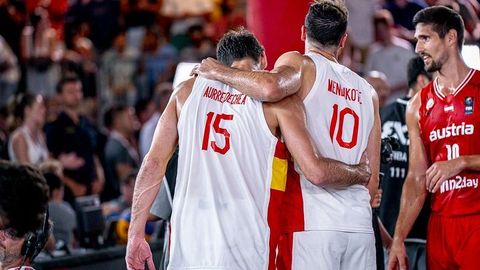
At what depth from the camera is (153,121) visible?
13461 millimetres

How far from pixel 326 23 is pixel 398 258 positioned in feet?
5.72

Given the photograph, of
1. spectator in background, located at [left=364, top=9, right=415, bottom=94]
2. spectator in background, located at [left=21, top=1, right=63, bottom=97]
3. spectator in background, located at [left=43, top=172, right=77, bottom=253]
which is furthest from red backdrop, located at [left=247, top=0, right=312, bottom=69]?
spectator in background, located at [left=21, top=1, right=63, bottom=97]

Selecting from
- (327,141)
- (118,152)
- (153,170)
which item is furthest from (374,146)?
(118,152)

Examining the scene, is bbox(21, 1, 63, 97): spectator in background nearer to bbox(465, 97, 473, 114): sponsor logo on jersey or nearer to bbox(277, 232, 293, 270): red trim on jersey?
bbox(465, 97, 473, 114): sponsor logo on jersey

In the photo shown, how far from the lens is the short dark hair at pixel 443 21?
697cm

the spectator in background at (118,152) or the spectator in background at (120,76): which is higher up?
the spectator in background at (120,76)

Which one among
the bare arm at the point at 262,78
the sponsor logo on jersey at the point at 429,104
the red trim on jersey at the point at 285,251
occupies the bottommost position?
the red trim on jersey at the point at 285,251

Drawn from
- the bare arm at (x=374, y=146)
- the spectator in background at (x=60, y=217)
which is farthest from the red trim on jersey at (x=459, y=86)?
the spectator in background at (x=60, y=217)

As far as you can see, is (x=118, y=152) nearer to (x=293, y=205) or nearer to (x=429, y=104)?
(x=429, y=104)

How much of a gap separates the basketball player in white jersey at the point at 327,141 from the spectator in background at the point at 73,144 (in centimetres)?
548

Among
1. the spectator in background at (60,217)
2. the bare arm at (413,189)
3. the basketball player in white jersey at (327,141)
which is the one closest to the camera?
the basketball player in white jersey at (327,141)

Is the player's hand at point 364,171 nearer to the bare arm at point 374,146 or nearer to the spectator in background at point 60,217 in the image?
the bare arm at point 374,146

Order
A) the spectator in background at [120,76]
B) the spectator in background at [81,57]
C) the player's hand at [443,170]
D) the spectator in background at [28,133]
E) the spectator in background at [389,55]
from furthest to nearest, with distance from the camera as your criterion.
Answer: the spectator in background at [120,76] → the spectator in background at [81,57] → the spectator in background at [389,55] → the spectator in background at [28,133] → the player's hand at [443,170]

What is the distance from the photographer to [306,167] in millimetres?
5902
